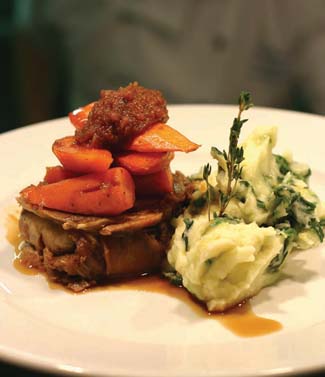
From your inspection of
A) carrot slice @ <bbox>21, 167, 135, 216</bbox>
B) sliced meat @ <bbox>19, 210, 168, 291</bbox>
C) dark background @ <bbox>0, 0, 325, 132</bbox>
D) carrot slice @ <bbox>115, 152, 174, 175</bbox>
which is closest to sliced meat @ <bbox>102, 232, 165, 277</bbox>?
sliced meat @ <bbox>19, 210, 168, 291</bbox>

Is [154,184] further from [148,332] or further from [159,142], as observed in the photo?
[148,332]

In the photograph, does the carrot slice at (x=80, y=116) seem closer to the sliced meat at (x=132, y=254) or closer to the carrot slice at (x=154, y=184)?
the carrot slice at (x=154, y=184)

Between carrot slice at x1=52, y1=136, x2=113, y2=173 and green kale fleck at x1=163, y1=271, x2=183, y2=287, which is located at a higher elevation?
carrot slice at x1=52, y1=136, x2=113, y2=173

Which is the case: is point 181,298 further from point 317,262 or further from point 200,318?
point 317,262

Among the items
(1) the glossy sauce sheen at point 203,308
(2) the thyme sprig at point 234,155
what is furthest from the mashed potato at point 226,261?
(2) the thyme sprig at point 234,155

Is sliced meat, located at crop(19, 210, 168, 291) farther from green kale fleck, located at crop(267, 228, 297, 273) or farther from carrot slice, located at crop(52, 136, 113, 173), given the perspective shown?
green kale fleck, located at crop(267, 228, 297, 273)
